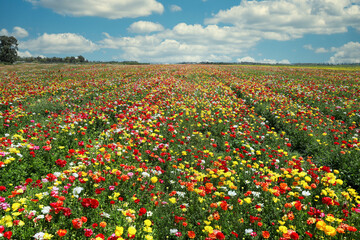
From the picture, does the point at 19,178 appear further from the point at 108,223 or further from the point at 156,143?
the point at 156,143

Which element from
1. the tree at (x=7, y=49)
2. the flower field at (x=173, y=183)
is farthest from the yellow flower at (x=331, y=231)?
the tree at (x=7, y=49)

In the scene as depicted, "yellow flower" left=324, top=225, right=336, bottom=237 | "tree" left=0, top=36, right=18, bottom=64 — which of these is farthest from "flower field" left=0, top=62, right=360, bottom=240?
"tree" left=0, top=36, right=18, bottom=64

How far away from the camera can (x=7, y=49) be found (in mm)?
66312

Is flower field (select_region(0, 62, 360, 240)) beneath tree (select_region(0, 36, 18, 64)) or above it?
beneath

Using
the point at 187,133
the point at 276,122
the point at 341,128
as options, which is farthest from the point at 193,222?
the point at 341,128

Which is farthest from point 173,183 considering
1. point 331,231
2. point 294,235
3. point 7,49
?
point 7,49

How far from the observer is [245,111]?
10102 mm

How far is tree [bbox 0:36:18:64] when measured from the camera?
2584 inches

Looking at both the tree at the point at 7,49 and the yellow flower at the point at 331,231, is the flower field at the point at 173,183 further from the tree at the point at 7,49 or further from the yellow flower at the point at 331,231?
the tree at the point at 7,49

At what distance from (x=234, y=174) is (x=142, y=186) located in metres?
2.22

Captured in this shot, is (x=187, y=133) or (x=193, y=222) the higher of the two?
(x=187, y=133)

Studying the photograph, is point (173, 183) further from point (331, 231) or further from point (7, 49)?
point (7, 49)

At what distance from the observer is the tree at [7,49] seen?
65625 millimetres

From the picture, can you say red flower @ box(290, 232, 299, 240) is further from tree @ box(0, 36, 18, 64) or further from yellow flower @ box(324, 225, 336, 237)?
tree @ box(0, 36, 18, 64)
